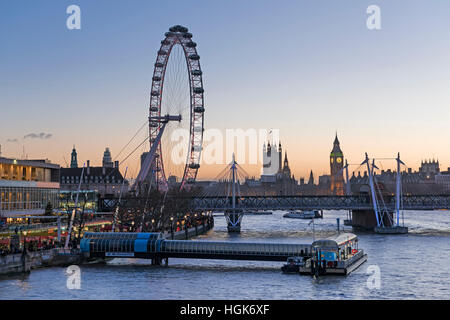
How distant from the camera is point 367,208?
124 meters

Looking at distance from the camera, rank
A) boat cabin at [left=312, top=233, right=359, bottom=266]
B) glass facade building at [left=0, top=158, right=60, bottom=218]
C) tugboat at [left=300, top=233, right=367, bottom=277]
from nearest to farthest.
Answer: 1. tugboat at [left=300, top=233, right=367, bottom=277]
2. boat cabin at [left=312, top=233, right=359, bottom=266]
3. glass facade building at [left=0, top=158, right=60, bottom=218]

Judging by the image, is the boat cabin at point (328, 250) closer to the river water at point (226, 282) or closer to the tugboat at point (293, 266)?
the tugboat at point (293, 266)

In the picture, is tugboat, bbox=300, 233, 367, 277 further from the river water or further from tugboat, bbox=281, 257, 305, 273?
the river water

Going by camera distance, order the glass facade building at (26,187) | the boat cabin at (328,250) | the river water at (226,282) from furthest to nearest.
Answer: the glass facade building at (26,187), the boat cabin at (328,250), the river water at (226,282)

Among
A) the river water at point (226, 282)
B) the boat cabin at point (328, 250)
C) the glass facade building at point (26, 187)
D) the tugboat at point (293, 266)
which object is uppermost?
the glass facade building at point (26, 187)

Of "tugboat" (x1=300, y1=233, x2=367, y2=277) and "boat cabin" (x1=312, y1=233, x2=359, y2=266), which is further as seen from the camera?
"boat cabin" (x1=312, y1=233, x2=359, y2=266)

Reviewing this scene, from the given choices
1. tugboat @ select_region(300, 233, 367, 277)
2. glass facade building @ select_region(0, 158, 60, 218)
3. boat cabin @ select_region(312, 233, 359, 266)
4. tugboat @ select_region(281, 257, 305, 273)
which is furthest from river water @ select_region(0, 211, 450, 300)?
glass facade building @ select_region(0, 158, 60, 218)

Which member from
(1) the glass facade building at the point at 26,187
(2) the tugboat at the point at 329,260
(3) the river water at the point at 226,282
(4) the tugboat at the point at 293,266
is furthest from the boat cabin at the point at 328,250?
(1) the glass facade building at the point at 26,187

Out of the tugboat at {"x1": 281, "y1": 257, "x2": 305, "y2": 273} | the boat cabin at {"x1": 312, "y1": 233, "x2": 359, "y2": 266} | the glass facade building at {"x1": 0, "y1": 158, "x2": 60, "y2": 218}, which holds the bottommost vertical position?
the tugboat at {"x1": 281, "y1": 257, "x2": 305, "y2": 273}

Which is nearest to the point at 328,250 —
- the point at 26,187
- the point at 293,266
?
the point at 293,266

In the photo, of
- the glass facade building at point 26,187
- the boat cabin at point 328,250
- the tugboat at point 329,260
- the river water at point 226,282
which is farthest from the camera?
the glass facade building at point 26,187

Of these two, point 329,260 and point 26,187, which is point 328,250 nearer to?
point 329,260

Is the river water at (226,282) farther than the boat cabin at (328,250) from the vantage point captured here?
No

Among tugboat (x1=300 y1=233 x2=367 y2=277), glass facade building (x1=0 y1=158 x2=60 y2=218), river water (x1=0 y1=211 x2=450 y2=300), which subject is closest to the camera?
river water (x1=0 y1=211 x2=450 y2=300)
